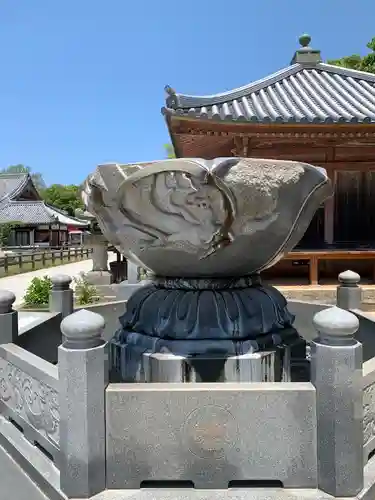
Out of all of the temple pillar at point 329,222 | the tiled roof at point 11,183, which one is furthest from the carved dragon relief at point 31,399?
the tiled roof at point 11,183

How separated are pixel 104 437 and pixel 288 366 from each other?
137 centimetres

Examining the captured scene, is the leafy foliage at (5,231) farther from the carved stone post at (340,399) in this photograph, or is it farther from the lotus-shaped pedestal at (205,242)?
the carved stone post at (340,399)

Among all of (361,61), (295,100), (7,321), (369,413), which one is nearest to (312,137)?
(295,100)

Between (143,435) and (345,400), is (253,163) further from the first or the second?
(143,435)

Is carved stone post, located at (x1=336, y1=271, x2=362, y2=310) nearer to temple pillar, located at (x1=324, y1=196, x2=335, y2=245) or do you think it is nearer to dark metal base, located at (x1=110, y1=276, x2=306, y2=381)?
dark metal base, located at (x1=110, y1=276, x2=306, y2=381)

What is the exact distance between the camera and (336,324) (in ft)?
5.82

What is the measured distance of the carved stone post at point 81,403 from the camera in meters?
1.84

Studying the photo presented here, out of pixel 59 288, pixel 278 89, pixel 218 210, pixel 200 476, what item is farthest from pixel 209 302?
pixel 278 89

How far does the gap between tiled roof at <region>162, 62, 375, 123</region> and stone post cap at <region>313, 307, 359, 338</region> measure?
19.6 ft

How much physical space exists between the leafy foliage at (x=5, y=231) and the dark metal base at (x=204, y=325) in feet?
94.1

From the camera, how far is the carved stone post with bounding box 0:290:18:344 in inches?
108

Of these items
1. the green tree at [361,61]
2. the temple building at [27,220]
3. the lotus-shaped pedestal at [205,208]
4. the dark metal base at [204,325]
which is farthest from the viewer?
the temple building at [27,220]

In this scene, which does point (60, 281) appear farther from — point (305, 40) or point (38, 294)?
point (305, 40)

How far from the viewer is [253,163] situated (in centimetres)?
222
